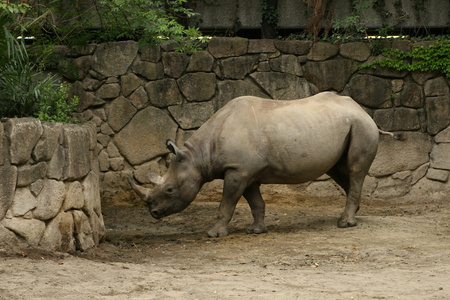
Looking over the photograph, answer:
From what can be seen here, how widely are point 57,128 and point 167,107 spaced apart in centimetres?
424

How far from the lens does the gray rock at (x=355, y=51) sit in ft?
32.9

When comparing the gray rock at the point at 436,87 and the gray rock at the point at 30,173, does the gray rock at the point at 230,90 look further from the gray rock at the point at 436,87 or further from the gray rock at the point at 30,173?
the gray rock at the point at 30,173

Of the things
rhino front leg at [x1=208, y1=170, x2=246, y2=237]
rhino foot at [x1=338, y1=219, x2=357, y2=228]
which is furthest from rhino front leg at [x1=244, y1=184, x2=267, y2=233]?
rhino foot at [x1=338, y1=219, x2=357, y2=228]

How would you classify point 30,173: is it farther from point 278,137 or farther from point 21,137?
point 278,137

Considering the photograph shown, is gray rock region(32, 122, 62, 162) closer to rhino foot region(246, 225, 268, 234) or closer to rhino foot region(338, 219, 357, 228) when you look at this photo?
rhino foot region(246, 225, 268, 234)

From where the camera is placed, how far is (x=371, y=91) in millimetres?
9992

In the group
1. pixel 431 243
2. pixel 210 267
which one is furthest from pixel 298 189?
pixel 210 267

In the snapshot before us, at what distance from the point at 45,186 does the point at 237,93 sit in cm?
478

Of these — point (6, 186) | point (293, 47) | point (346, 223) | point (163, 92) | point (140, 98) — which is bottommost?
point (346, 223)

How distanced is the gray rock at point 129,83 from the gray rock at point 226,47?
1217mm

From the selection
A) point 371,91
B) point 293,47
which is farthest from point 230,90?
point 371,91

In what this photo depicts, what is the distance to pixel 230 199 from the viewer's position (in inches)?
286

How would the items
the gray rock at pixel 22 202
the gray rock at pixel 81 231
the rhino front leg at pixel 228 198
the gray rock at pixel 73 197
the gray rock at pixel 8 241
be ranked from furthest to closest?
the rhino front leg at pixel 228 198 < the gray rock at pixel 81 231 < the gray rock at pixel 73 197 < the gray rock at pixel 22 202 < the gray rock at pixel 8 241

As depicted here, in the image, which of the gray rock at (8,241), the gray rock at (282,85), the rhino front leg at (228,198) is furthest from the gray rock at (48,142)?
the gray rock at (282,85)
